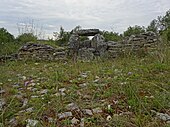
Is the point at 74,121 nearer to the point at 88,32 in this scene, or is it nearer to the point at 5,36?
the point at 88,32

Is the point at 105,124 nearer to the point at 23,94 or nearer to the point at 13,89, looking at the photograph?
the point at 23,94

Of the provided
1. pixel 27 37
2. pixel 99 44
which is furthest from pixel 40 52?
pixel 99 44

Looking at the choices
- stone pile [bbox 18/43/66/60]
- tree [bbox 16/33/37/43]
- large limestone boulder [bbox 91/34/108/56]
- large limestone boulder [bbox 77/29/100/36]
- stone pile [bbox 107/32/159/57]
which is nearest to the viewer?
stone pile [bbox 107/32/159/57]

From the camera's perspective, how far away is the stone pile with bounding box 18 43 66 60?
1079 centimetres

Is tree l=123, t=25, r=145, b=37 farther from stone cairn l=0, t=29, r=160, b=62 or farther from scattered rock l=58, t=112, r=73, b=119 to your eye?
scattered rock l=58, t=112, r=73, b=119

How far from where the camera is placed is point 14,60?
10500mm

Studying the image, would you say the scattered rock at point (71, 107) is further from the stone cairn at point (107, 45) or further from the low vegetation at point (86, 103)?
the stone cairn at point (107, 45)

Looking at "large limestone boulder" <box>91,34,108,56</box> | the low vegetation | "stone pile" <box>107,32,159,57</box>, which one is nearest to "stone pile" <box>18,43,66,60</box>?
"large limestone boulder" <box>91,34,108,56</box>

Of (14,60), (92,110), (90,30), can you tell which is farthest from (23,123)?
(90,30)

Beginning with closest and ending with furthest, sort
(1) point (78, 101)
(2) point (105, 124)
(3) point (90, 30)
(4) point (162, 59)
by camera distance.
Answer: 1. (2) point (105, 124)
2. (1) point (78, 101)
3. (4) point (162, 59)
4. (3) point (90, 30)

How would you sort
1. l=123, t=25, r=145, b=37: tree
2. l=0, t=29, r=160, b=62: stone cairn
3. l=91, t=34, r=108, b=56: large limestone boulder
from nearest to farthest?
1. l=0, t=29, r=160, b=62: stone cairn
2. l=91, t=34, r=108, b=56: large limestone boulder
3. l=123, t=25, r=145, b=37: tree

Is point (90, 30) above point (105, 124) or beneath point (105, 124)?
above

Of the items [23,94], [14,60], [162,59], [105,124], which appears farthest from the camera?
[14,60]

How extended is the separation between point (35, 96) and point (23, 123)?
106cm
